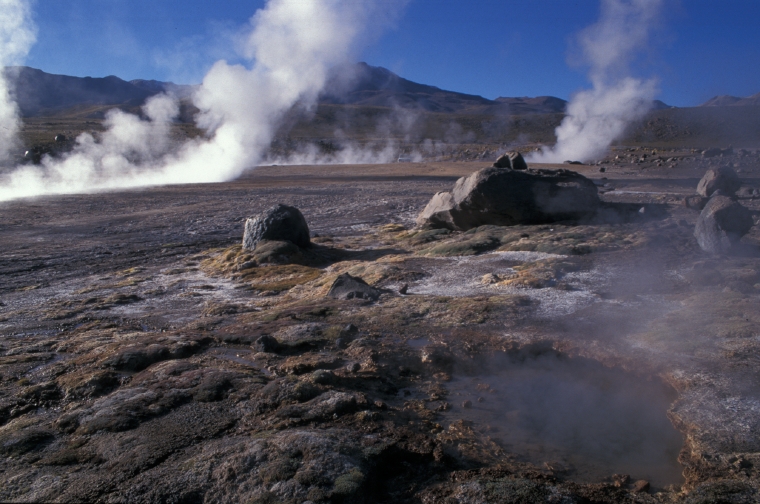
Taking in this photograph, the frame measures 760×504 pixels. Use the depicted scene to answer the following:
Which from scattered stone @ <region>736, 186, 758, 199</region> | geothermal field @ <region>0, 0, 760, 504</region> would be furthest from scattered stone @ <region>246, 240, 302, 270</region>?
scattered stone @ <region>736, 186, 758, 199</region>

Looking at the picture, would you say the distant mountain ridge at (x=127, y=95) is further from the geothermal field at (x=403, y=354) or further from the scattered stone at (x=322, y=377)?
A: the scattered stone at (x=322, y=377)

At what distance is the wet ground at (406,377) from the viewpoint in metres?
3.51

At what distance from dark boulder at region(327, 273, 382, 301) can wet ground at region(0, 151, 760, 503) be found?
0.28m

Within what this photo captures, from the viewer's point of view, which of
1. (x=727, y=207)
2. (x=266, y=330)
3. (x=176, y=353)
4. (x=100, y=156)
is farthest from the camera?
(x=100, y=156)

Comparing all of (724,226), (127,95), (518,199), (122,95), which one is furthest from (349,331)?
(127,95)

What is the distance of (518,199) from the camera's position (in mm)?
11977

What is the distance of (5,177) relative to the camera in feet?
99.5

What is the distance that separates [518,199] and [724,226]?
4.09 metres

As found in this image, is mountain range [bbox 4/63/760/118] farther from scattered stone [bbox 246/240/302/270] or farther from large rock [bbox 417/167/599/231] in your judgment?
scattered stone [bbox 246/240/302/270]

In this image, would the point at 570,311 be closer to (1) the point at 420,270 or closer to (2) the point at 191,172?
(1) the point at 420,270

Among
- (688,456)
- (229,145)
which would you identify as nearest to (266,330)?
(688,456)

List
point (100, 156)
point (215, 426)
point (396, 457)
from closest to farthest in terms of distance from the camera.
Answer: point (396, 457)
point (215, 426)
point (100, 156)

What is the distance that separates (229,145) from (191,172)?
14.7 ft

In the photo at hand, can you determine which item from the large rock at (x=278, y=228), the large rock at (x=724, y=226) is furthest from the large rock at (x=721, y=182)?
the large rock at (x=278, y=228)
